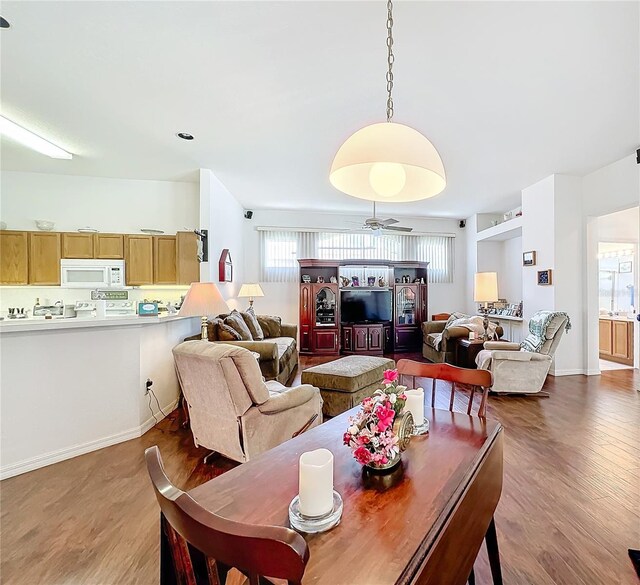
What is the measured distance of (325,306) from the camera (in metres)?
6.43

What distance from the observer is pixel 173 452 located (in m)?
2.57

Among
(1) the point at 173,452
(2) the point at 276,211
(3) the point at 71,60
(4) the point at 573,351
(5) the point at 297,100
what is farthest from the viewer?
(2) the point at 276,211

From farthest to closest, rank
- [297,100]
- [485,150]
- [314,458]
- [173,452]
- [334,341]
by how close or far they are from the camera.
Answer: [334,341] < [485,150] < [297,100] < [173,452] < [314,458]

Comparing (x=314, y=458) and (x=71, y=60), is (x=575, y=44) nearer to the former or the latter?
(x=314, y=458)

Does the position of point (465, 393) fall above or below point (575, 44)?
below

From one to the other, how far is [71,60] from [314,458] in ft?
10.5

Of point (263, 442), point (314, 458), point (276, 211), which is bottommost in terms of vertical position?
point (263, 442)

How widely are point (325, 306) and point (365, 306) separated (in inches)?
33.1

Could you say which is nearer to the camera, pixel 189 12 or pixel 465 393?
pixel 189 12

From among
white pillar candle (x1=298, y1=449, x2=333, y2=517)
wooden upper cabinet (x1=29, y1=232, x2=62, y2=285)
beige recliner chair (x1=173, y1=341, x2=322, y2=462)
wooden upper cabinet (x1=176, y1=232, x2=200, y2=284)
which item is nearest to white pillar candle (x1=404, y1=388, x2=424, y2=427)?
white pillar candle (x1=298, y1=449, x2=333, y2=517)

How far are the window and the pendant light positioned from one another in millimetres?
4892

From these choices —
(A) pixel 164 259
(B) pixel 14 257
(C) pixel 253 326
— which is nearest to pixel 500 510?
(C) pixel 253 326

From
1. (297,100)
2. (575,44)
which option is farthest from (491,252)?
(297,100)

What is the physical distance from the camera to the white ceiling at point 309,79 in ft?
6.48
